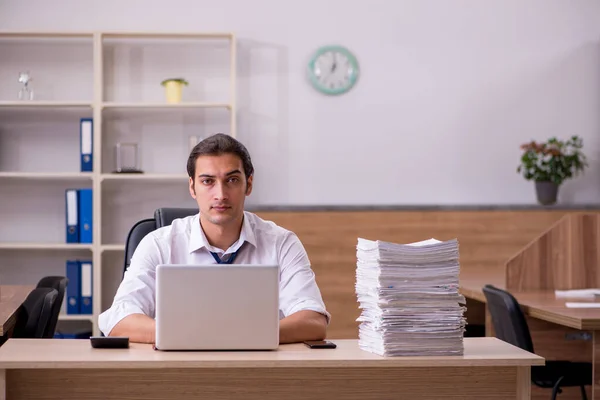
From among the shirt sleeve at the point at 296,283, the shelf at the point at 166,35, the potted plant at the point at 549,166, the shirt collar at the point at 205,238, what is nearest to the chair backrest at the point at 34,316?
the shirt collar at the point at 205,238

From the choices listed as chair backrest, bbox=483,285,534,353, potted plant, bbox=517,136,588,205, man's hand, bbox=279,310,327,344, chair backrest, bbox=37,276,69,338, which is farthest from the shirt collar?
potted plant, bbox=517,136,588,205

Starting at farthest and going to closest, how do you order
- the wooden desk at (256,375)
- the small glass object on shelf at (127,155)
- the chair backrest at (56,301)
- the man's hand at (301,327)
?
1. the small glass object on shelf at (127,155)
2. the chair backrest at (56,301)
3. the man's hand at (301,327)
4. the wooden desk at (256,375)

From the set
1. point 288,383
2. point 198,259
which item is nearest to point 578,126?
point 198,259

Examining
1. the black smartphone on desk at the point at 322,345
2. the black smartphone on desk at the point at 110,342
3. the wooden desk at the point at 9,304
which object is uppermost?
the black smartphone on desk at the point at 110,342

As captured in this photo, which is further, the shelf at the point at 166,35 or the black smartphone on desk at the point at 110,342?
the shelf at the point at 166,35

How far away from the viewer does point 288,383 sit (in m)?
1.98

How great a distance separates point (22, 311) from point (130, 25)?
115 inches

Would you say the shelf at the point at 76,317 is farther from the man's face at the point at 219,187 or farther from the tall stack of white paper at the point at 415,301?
the tall stack of white paper at the point at 415,301

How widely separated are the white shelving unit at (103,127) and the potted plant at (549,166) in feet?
6.44

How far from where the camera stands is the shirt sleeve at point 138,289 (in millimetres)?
2445

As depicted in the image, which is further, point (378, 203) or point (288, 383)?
point (378, 203)

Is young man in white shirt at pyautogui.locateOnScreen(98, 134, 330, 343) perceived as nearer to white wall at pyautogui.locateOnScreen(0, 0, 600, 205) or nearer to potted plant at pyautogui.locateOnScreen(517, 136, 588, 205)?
white wall at pyautogui.locateOnScreen(0, 0, 600, 205)

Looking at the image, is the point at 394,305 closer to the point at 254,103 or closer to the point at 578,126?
the point at 254,103

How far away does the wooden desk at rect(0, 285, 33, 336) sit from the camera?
275cm
